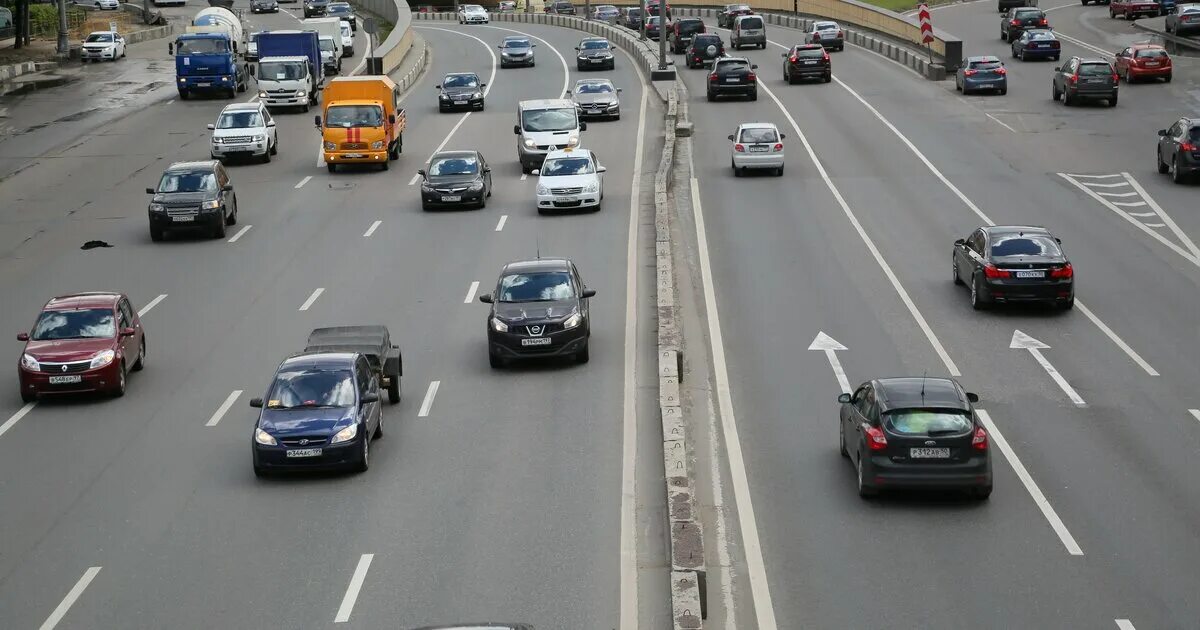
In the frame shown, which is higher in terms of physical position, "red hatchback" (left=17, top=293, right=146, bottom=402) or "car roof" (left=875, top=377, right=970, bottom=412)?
"car roof" (left=875, top=377, right=970, bottom=412)

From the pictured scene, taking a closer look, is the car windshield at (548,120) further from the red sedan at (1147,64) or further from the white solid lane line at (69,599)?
the white solid lane line at (69,599)

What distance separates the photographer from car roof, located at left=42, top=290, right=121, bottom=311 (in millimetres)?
25062

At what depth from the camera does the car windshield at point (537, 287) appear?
85.0ft

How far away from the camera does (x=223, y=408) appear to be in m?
23.6

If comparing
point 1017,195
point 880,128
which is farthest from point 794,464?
point 880,128

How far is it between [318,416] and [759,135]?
2543cm

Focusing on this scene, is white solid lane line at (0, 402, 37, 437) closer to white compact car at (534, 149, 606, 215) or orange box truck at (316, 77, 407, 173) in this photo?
white compact car at (534, 149, 606, 215)

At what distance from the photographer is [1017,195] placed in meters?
40.3

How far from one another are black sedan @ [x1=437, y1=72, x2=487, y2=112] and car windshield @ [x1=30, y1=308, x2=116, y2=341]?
113 feet

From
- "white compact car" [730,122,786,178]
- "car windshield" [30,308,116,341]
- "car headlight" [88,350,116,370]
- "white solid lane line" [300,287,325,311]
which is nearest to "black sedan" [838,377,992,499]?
"car headlight" [88,350,116,370]

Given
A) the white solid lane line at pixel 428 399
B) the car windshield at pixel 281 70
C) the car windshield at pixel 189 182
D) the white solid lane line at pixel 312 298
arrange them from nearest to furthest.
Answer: the white solid lane line at pixel 428 399 < the white solid lane line at pixel 312 298 < the car windshield at pixel 189 182 < the car windshield at pixel 281 70

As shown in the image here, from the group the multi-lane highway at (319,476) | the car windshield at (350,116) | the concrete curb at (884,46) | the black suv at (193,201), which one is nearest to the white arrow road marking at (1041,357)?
the multi-lane highway at (319,476)

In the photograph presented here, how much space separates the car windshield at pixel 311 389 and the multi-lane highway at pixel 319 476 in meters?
0.97

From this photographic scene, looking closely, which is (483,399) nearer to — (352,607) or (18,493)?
(18,493)
